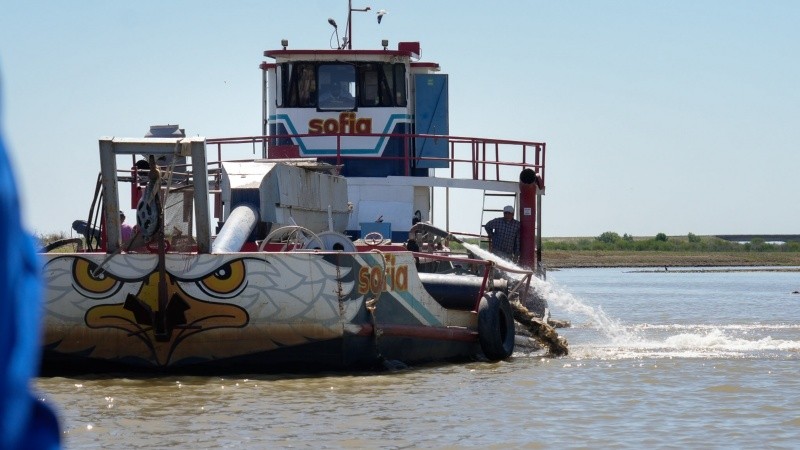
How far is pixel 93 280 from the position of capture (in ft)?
35.5

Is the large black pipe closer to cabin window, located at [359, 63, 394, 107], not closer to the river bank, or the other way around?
cabin window, located at [359, 63, 394, 107]

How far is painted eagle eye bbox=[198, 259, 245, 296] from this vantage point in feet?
35.0

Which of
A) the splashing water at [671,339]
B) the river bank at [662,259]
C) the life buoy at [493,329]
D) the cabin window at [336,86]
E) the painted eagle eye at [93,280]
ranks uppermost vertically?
the cabin window at [336,86]

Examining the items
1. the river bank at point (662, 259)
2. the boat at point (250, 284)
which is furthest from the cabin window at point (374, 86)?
the river bank at point (662, 259)

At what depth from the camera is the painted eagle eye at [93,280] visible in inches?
425

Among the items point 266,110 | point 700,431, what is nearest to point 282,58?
point 266,110

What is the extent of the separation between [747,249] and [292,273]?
76.9 meters

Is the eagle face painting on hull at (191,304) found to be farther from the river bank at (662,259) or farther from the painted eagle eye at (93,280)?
the river bank at (662,259)

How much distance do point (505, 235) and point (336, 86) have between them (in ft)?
12.1

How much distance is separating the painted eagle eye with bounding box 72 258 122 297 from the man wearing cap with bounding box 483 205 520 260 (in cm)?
771

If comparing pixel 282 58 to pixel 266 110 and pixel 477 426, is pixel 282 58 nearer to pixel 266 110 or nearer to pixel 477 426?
pixel 266 110

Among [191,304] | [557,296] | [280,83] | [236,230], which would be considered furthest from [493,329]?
[280,83]

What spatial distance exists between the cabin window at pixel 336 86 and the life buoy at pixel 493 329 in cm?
664

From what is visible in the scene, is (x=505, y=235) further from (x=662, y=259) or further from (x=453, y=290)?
(x=662, y=259)
